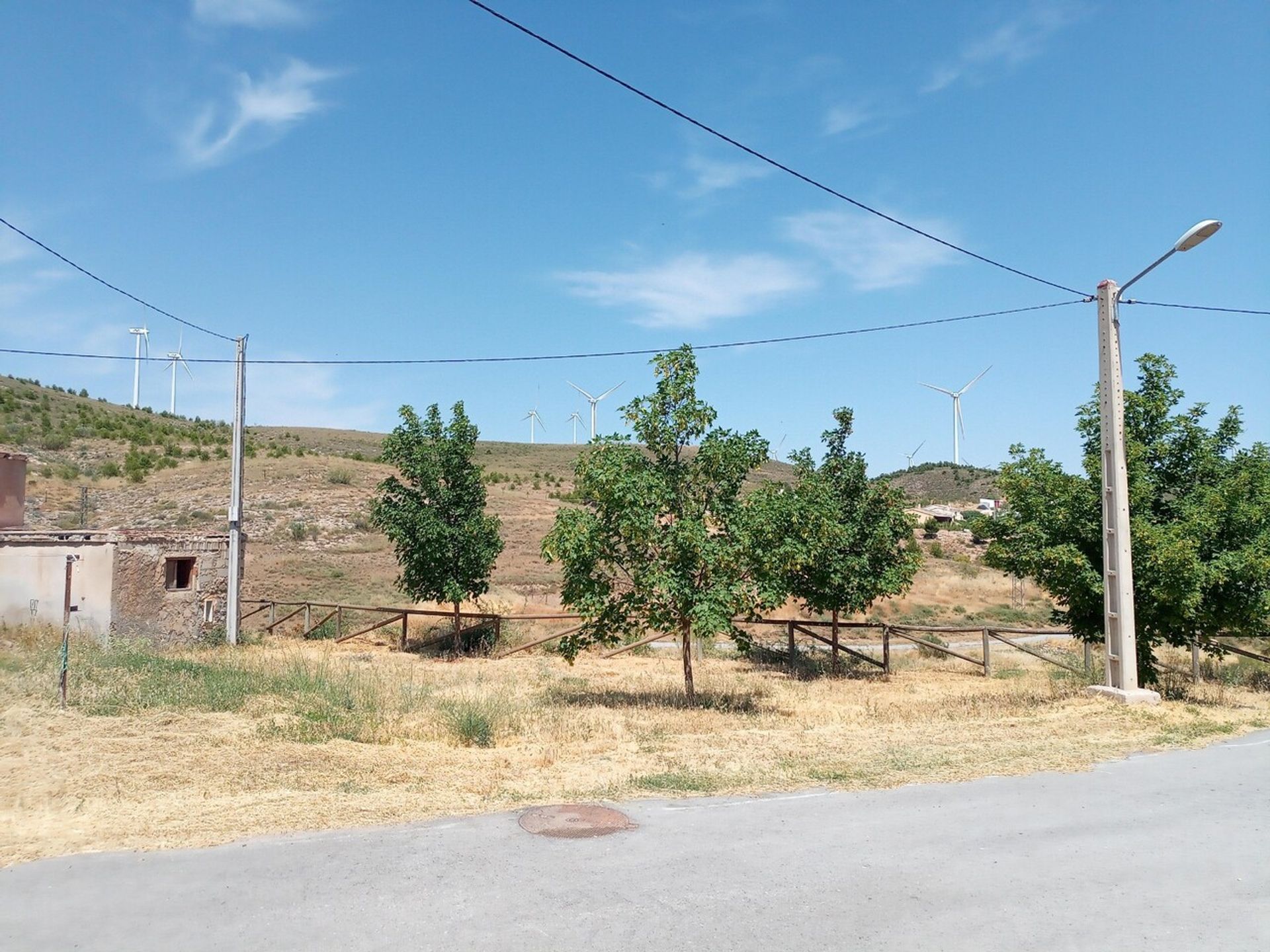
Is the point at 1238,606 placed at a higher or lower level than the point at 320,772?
higher

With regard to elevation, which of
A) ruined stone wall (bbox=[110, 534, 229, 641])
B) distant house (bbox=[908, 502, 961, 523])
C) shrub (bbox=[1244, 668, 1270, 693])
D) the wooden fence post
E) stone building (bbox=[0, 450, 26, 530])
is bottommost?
shrub (bbox=[1244, 668, 1270, 693])

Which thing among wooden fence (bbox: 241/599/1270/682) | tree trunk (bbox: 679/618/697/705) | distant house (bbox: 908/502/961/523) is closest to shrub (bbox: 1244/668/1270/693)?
wooden fence (bbox: 241/599/1270/682)

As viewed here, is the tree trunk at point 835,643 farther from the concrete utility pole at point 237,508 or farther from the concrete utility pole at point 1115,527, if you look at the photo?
the concrete utility pole at point 237,508

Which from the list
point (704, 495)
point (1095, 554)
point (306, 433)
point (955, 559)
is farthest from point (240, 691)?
point (306, 433)

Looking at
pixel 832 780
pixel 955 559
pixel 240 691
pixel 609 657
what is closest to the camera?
pixel 832 780

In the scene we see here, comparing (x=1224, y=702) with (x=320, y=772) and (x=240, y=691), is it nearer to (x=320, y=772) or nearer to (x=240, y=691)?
(x=320, y=772)

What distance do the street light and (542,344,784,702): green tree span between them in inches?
223

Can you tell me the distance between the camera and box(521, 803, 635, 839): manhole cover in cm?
834

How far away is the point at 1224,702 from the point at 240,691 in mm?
17337

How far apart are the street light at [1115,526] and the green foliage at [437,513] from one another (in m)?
16.7

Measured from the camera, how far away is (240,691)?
1532 cm

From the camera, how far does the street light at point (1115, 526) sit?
15711 mm

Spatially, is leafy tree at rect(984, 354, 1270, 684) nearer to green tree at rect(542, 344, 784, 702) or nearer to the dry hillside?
green tree at rect(542, 344, 784, 702)

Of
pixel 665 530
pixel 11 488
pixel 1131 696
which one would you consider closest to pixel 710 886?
pixel 665 530
